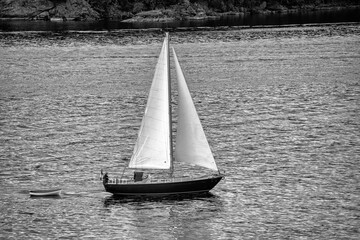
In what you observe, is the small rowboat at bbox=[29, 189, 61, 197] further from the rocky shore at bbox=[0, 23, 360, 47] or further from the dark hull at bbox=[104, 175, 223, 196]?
the rocky shore at bbox=[0, 23, 360, 47]

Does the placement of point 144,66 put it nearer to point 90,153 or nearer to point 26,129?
point 26,129

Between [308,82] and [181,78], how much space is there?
206 feet

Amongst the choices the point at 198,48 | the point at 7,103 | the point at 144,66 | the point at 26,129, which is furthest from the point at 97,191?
the point at 198,48

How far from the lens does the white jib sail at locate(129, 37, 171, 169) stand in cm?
6259

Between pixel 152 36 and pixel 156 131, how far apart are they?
126236mm

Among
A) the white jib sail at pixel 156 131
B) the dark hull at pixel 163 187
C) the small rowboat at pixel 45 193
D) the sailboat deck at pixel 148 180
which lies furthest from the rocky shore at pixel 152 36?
the dark hull at pixel 163 187

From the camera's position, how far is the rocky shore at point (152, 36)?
7047 inches

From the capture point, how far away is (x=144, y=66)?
5581 inches

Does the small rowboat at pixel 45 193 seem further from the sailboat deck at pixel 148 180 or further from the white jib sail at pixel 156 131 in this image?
the white jib sail at pixel 156 131

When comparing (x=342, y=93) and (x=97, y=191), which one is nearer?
(x=97, y=191)

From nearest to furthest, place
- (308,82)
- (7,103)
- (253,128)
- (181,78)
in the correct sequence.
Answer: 1. (181,78)
2. (253,128)
3. (7,103)
4. (308,82)

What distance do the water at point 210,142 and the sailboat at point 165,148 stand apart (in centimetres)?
111

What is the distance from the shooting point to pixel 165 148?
63.7m

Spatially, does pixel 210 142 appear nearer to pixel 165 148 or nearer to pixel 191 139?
pixel 191 139
